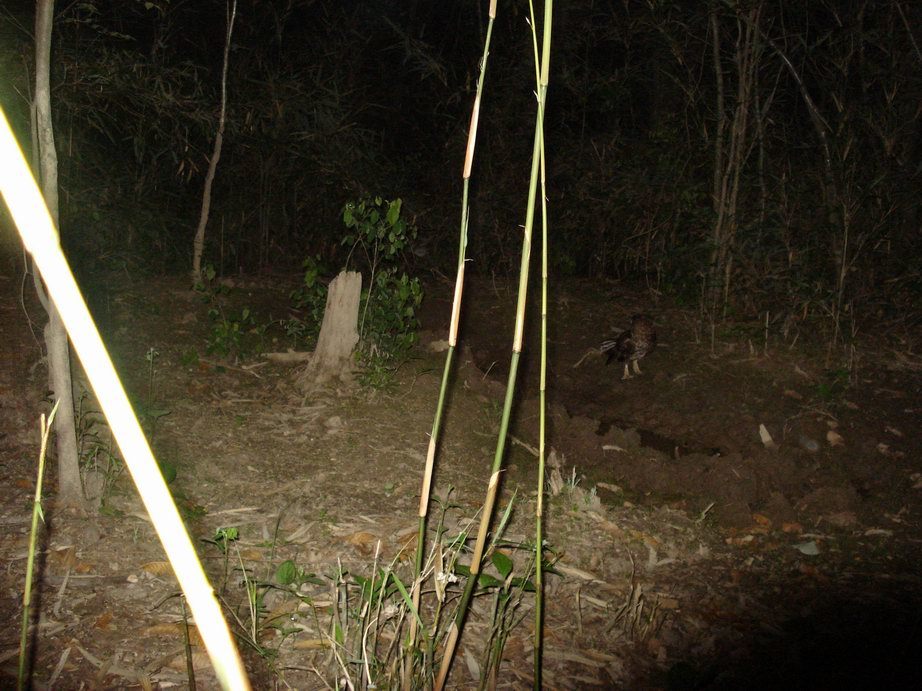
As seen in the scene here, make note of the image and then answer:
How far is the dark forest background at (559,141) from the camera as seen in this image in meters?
5.26

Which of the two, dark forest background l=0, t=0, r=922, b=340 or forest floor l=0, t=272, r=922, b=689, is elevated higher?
dark forest background l=0, t=0, r=922, b=340

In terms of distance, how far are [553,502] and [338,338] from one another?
5.47 ft

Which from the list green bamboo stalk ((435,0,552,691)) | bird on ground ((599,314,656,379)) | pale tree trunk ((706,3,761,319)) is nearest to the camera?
green bamboo stalk ((435,0,552,691))

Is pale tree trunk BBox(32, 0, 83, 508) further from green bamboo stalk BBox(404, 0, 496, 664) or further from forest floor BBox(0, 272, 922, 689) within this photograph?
green bamboo stalk BBox(404, 0, 496, 664)

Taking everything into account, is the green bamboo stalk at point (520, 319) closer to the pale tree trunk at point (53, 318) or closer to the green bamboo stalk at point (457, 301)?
the green bamboo stalk at point (457, 301)

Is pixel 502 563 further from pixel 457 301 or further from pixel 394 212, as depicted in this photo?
pixel 394 212

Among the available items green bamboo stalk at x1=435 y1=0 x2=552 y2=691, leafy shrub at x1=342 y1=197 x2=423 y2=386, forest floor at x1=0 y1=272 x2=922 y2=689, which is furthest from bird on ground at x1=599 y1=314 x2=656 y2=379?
green bamboo stalk at x1=435 y1=0 x2=552 y2=691

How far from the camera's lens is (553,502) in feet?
11.0

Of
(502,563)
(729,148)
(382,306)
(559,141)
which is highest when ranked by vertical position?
(559,141)

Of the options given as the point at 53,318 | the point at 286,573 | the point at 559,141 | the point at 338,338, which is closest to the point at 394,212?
the point at 338,338

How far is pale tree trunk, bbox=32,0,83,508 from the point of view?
7.18 feet

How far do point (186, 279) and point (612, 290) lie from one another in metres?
4.01

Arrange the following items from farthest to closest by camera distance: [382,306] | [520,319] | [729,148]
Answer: [729,148] < [382,306] < [520,319]

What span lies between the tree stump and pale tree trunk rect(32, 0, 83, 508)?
168 centimetres
